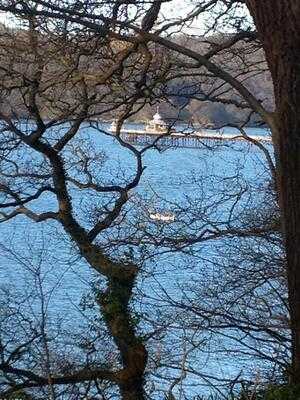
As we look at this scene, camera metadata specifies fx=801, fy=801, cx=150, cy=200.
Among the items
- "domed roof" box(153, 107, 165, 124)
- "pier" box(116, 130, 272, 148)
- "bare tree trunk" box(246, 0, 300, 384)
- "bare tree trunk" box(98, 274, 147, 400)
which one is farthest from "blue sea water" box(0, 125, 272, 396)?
"bare tree trunk" box(246, 0, 300, 384)

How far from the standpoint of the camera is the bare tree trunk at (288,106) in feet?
13.4

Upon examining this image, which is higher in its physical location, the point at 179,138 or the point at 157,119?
the point at 157,119

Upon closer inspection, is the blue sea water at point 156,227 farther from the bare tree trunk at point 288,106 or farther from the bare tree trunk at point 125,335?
the bare tree trunk at point 288,106

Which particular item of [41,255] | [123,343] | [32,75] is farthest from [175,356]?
[32,75]

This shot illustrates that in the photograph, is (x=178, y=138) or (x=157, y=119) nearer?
(x=157, y=119)

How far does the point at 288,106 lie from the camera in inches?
166

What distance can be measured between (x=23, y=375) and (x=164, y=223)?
223 cm

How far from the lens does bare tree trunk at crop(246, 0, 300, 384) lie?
13.4 feet

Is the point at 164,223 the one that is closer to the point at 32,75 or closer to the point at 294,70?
the point at 32,75

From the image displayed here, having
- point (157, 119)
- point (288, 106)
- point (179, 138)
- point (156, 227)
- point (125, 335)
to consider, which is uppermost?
point (157, 119)

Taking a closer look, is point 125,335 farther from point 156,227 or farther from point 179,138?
point 179,138

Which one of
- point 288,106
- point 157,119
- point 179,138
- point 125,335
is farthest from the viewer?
point 179,138

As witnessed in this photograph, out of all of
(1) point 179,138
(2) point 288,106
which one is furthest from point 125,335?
(2) point 288,106

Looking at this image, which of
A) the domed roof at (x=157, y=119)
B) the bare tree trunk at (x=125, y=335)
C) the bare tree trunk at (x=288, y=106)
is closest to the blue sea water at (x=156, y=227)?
the bare tree trunk at (x=125, y=335)
